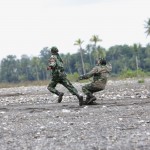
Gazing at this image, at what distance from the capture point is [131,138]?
925cm

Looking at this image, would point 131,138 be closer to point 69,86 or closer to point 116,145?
point 116,145

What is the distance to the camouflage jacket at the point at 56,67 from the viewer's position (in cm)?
1647

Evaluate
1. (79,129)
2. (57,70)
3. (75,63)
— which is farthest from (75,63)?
(79,129)

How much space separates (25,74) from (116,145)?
14869cm

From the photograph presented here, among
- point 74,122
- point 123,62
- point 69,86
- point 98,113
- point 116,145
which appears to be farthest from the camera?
point 123,62

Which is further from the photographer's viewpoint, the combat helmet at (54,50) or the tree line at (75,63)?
the tree line at (75,63)

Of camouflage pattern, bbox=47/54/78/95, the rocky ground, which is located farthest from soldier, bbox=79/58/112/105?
the rocky ground

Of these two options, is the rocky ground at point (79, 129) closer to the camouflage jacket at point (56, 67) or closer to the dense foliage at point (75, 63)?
the camouflage jacket at point (56, 67)

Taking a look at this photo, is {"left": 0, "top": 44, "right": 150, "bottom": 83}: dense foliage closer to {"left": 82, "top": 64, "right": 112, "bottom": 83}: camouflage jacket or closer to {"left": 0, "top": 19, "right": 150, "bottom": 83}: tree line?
{"left": 0, "top": 19, "right": 150, "bottom": 83}: tree line

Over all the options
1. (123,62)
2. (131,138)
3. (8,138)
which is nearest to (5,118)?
(8,138)

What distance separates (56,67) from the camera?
Answer: 54.4 ft


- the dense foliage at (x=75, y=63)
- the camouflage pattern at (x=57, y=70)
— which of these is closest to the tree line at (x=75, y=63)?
the dense foliage at (x=75, y=63)

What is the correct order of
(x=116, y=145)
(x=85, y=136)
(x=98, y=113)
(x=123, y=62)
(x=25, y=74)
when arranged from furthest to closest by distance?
1. (x=25, y=74)
2. (x=123, y=62)
3. (x=98, y=113)
4. (x=85, y=136)
5. (x=116, y=145)

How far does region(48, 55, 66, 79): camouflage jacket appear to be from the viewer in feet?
54.0
